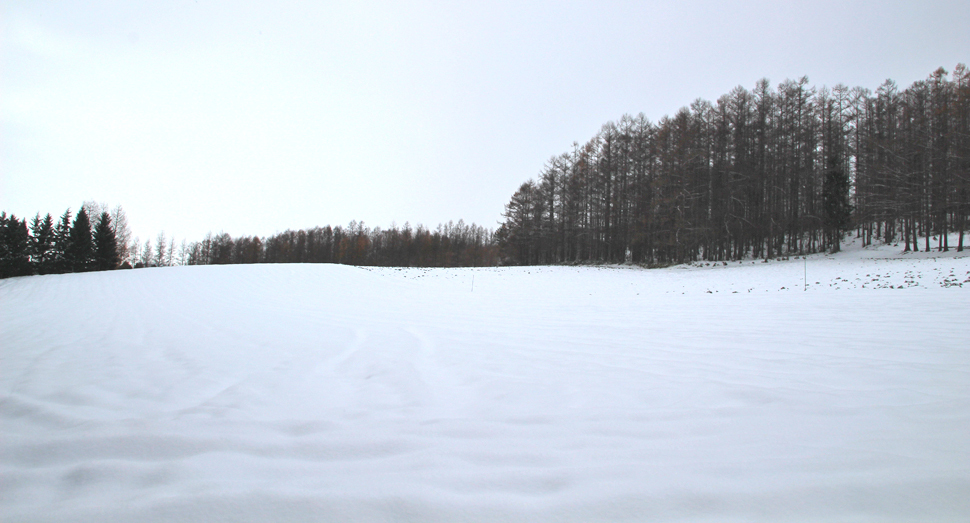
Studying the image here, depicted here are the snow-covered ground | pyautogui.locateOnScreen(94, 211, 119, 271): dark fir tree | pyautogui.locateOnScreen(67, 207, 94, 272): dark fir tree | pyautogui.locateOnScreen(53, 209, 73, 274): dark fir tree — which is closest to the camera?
the snow-covered ground

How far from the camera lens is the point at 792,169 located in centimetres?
2311

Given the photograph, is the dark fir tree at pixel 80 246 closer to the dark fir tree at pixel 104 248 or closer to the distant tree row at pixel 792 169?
the dark fir tree at pixel 104 248

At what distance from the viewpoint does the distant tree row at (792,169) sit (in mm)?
19391

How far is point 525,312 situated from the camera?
22.8 feet

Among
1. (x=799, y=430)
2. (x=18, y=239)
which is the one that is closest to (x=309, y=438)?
(x=799, y=430)

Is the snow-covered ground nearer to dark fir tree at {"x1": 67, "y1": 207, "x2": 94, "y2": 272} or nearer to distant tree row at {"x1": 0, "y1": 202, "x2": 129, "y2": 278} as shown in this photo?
distant tree row at {"x1": 0, "y1": 202, "x2": 129, "y2": 278}

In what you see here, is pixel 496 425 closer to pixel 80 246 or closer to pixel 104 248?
pixel 80 246

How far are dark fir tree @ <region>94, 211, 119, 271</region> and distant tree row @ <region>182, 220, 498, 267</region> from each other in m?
27.0

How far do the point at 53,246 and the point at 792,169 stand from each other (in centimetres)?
5597

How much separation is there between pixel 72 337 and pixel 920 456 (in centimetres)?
794

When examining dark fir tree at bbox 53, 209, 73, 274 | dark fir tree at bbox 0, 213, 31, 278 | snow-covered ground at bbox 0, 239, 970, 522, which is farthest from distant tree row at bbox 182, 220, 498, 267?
snow-covered ground at bbox 0, 239, 970, 522

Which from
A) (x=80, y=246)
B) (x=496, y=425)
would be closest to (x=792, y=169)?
(x=496, y=425)

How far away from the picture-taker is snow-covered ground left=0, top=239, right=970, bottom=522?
4.36ft

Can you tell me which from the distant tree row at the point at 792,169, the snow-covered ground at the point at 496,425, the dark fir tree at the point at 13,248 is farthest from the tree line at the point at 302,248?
the snow-covered ground at the point at 496,425
